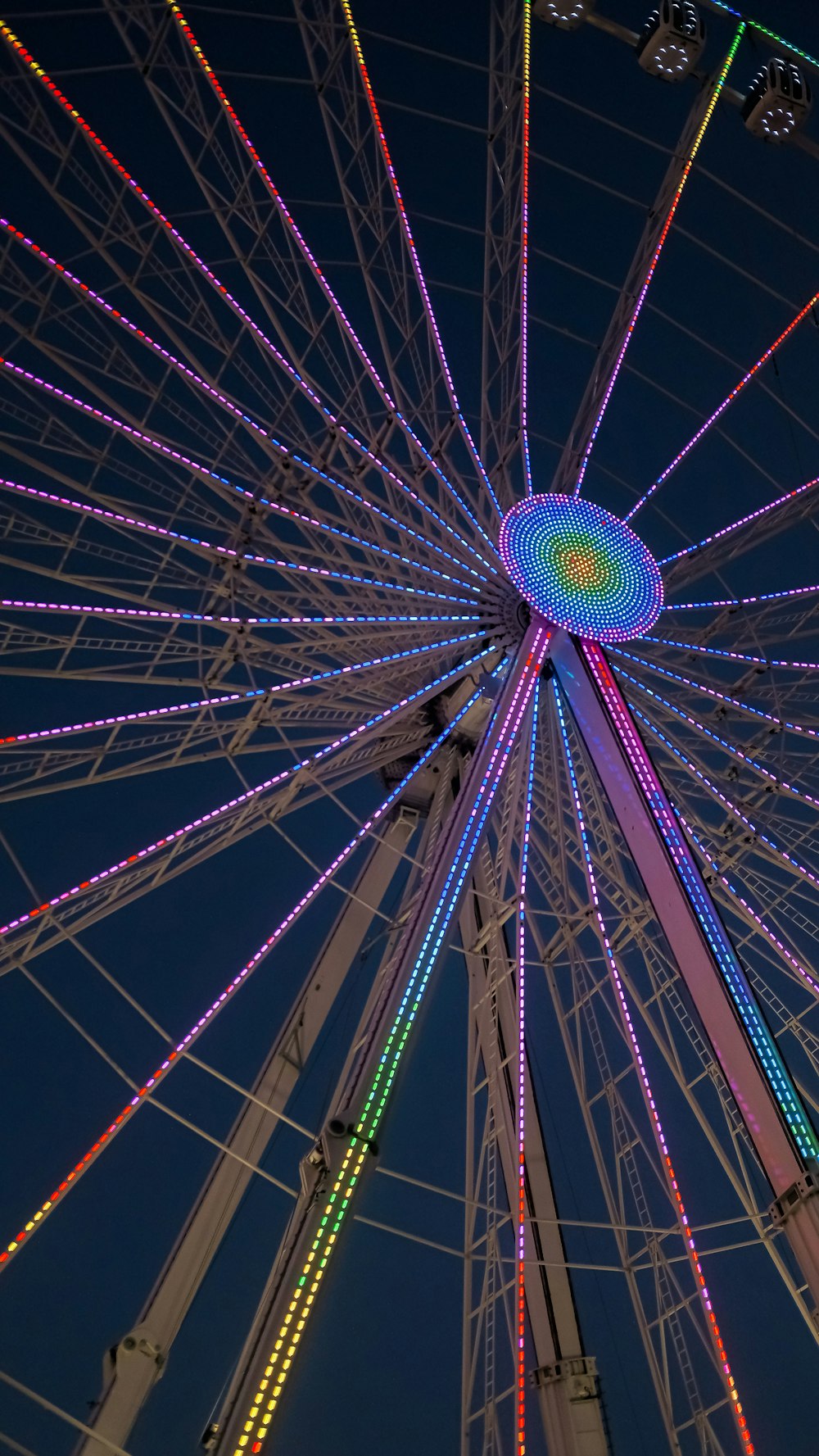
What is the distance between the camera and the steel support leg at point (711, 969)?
5953mm

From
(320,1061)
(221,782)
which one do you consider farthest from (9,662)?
(320,1061)

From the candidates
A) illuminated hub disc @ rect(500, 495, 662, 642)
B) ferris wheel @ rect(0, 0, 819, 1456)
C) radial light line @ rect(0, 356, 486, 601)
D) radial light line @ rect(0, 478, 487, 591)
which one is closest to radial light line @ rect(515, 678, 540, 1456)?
ferris wheel @ rect(0, 0, 819, 1456)

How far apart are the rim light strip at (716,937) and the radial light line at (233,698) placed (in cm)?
312

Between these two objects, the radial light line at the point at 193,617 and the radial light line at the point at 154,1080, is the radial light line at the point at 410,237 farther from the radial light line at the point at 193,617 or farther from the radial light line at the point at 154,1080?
the radial light line at the point at 154,1080

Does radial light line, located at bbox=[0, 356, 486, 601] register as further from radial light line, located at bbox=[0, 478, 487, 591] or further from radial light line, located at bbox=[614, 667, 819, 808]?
radial light line, located at bbox=[614, 667, 819, 808]

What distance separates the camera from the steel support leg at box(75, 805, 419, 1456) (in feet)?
30.8

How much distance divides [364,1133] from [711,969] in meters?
2.61

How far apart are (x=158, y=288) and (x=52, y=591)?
654 centimetres

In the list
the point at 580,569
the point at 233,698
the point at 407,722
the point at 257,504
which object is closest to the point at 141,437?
the point at 257,504

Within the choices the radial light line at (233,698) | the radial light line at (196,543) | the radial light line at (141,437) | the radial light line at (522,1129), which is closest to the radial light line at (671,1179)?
the radial light line at (522,1129)

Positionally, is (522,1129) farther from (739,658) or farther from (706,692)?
(739,658)

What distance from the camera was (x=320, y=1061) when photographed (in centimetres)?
2069

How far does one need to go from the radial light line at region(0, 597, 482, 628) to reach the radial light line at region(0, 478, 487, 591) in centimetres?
56

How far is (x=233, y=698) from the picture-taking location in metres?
11.6
